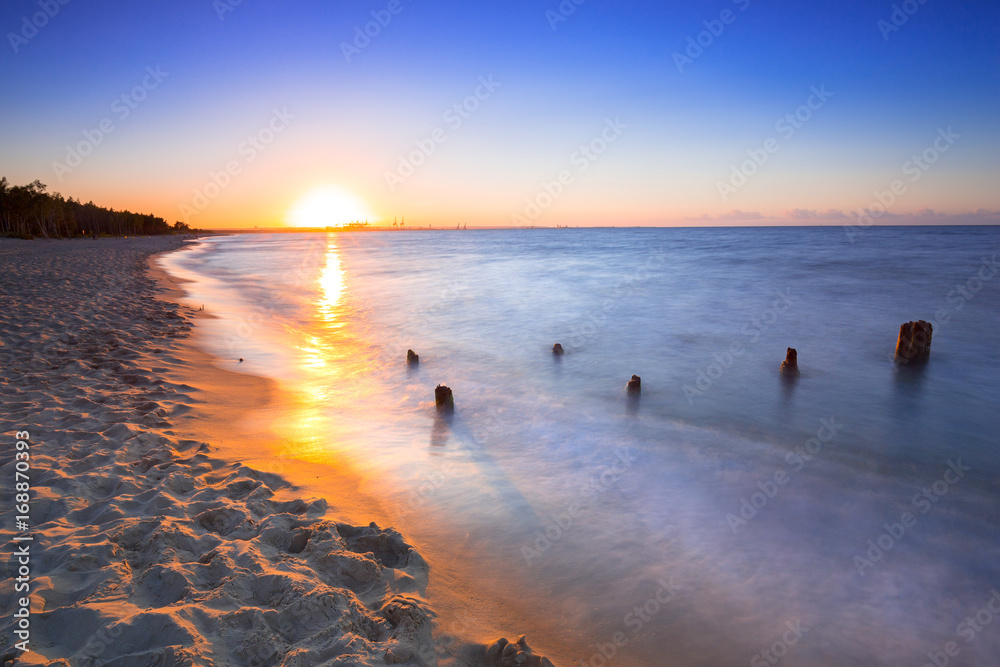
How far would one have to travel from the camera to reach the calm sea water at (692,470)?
357cm

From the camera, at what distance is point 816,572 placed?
13.4ft

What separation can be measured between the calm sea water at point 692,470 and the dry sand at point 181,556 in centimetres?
91

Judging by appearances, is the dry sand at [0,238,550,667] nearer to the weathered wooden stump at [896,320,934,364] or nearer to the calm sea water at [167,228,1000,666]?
the calm sea water at [167,228,1000,666]

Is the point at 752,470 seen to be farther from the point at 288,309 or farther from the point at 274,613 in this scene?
the point at 288,309

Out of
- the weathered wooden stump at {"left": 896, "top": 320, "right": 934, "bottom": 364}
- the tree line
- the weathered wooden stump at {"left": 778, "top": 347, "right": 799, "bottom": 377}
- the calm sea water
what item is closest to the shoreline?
the calm sea water

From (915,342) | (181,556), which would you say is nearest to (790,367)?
(915,342)

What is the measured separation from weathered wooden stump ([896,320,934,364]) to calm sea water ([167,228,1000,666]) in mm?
300

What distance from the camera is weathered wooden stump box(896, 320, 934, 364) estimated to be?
9.79 meters

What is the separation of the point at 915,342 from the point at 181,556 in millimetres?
12967

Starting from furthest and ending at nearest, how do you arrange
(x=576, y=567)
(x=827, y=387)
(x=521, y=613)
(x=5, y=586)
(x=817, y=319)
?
(x=817, y=319) < (x=827, y=387) < (x=576, y=567) < (x=521, y=613) < (x=5, y=586)

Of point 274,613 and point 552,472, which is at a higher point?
point 274,613

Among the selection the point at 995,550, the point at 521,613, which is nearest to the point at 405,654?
the point at 521,613

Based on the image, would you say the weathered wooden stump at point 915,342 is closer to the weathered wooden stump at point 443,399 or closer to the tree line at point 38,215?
the weathered wooden stump at point 443,399

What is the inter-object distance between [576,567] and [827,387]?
7273mm
